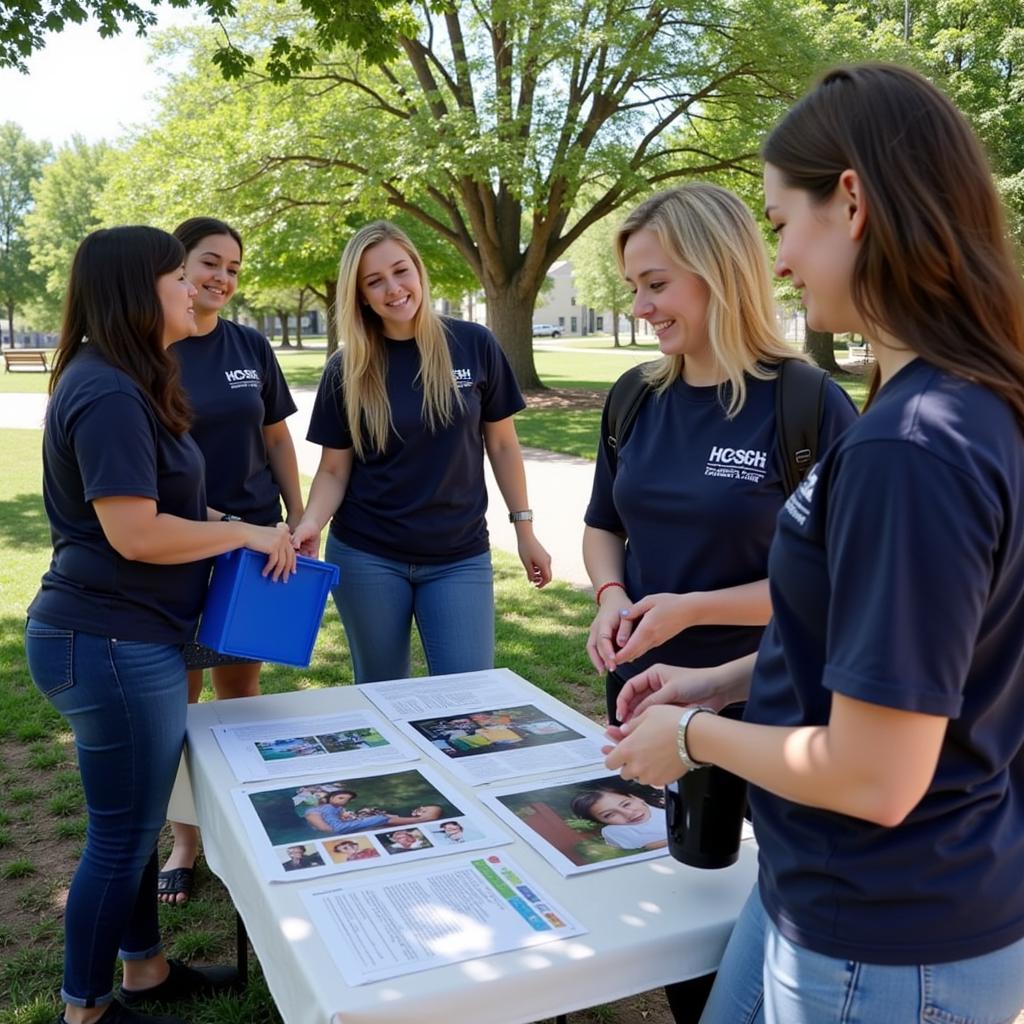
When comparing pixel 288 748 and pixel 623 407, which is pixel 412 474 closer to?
Result: pixel 623 407

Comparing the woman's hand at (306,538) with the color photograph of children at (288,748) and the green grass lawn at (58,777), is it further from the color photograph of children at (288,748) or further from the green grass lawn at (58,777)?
the green grass lawn at (58,777)

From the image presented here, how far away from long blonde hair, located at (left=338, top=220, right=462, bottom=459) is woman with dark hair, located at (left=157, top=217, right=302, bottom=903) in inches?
14.8

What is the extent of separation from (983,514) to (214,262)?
301 cm

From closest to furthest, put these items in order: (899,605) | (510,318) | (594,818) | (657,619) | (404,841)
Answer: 1. (899,605)
2. (404,841)
3. (594,818)
4. (657,619)
5. (510,318)

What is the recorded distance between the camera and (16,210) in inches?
2034

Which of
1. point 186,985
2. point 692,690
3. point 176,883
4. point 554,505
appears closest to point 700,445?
point 692,690

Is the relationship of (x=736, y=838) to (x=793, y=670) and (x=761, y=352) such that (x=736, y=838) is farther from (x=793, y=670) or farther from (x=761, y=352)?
(x=761, y=352)

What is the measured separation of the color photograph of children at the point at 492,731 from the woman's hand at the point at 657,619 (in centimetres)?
40

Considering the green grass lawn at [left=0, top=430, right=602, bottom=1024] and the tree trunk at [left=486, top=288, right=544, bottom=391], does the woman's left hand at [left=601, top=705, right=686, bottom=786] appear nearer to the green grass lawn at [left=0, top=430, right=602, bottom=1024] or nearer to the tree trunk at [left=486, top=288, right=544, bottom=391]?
the green grass lawn at [left=0, top=430, right=602, bottom=1024]

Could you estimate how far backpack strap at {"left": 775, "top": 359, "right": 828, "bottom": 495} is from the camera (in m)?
2.19

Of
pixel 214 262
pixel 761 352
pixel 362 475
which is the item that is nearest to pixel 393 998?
pixel 761 352

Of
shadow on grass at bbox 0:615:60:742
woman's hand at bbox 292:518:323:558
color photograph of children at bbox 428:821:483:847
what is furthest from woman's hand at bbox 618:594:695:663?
shadow on grass at bbox 0:615:60:742

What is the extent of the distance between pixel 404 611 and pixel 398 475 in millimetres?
468

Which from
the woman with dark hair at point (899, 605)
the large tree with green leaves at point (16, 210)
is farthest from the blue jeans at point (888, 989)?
the large tree with green leaves at point (16, 210)
